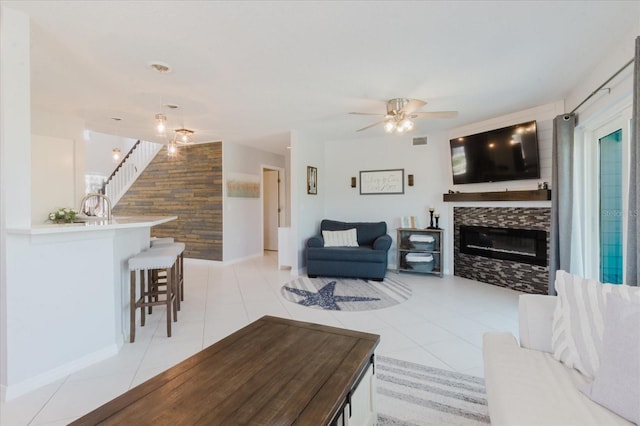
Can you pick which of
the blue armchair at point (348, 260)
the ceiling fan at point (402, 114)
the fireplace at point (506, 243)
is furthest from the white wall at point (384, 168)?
the ceiling fan at point (402, 114)

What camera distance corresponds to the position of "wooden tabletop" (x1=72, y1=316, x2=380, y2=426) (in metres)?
1.07

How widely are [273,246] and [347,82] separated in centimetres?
549

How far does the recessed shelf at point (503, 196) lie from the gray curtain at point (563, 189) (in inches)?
23.6

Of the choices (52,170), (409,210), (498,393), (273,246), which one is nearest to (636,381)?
(498,393)

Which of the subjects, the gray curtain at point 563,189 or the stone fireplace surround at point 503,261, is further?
the stone fireplace surround at point 503,261

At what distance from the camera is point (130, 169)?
22.7ft

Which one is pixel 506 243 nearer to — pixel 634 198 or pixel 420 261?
pixel 420 261

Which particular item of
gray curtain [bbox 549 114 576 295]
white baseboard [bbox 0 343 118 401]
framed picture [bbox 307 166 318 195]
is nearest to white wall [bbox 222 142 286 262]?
framed picture [bbox 307 166 318 195]

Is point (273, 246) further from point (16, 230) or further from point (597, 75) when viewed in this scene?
point (597, 75)

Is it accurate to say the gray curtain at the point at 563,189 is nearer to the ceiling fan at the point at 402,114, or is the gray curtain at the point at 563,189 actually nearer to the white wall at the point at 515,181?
the white wall at the point at 515,181

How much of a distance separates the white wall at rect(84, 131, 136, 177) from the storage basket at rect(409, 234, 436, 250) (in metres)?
8.22

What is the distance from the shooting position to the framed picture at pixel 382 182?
556cm

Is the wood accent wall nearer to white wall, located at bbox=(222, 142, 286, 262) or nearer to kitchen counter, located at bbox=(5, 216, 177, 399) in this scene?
white wall, located at bbox=(222, 142, 286, 262)

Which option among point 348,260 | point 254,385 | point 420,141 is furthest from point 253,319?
point 420,141
